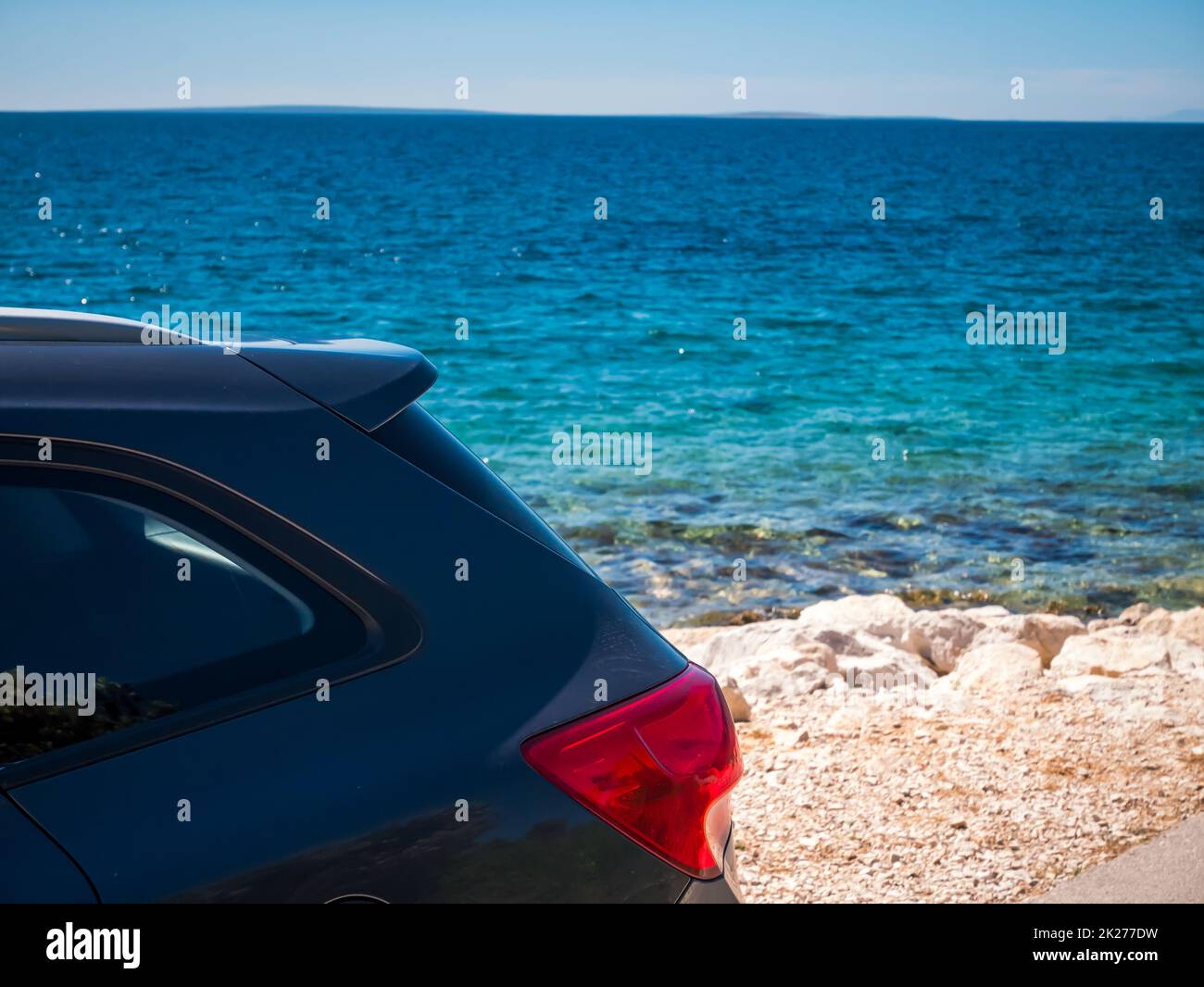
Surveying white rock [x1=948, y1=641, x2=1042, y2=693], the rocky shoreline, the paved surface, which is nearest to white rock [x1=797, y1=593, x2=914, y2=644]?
the rocky shoreline

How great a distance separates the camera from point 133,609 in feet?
5.15

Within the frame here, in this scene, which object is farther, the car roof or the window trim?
the car roof

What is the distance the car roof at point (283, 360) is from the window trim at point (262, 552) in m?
0.11

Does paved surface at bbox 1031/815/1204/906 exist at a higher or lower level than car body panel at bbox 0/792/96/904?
lower

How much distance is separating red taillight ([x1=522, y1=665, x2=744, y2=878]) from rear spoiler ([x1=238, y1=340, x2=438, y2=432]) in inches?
21.4

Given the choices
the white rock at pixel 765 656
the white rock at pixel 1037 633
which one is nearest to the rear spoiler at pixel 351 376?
the white rock at pixel 765 656

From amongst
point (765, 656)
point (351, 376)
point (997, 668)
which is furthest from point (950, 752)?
point (351, 376)

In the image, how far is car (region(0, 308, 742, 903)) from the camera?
1445 mm

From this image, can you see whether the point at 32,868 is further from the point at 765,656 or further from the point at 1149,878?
the point at 765,656

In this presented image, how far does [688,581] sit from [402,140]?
105508mm

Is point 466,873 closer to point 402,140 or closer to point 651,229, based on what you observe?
point 651,229

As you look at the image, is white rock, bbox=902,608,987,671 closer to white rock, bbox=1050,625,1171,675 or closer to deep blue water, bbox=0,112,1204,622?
white rock, bbox=1050,625,1171,675

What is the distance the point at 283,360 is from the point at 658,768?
2.73 ft

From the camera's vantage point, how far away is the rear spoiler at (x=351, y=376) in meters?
1.71
